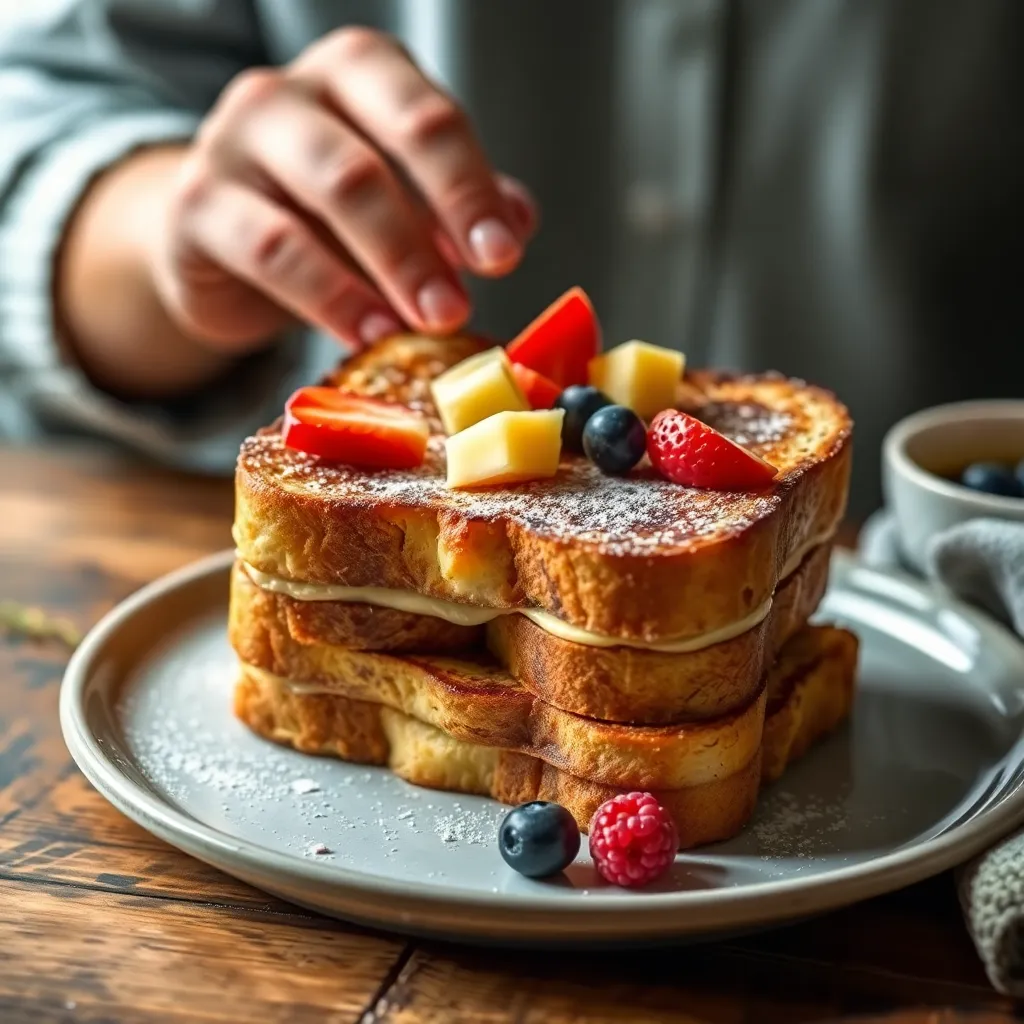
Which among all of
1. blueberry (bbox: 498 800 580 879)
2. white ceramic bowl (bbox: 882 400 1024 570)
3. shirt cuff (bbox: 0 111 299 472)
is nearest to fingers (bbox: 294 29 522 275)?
white ceramic bowl (bbox: 882 400 1024 570)

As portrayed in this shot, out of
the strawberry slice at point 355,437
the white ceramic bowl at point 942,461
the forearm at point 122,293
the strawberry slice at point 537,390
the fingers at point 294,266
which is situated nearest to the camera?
the strawberry slice at point 355,437

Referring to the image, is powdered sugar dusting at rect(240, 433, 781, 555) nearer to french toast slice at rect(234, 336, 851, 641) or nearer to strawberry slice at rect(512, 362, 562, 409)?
french toast slice at rect(234, 336, 851, 641)

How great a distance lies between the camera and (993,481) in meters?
2.04

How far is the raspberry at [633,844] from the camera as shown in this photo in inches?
50.5

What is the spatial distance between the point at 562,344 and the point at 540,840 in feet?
2.47

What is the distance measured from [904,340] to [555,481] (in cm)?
162

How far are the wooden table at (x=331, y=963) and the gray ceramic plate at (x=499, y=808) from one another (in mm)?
39

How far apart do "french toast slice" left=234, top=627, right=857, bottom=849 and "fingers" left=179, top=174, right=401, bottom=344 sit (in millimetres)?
678

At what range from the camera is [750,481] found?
1504 millimetres

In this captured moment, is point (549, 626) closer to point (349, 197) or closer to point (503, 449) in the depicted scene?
point (503, 449)

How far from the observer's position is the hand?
2025mm

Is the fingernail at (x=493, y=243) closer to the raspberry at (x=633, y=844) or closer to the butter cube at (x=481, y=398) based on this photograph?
the butter cube at (x=481, y=398)

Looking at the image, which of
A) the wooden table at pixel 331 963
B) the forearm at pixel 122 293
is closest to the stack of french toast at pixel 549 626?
the wooden table at pixel 331 963

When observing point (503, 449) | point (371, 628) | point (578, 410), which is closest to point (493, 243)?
point (578, 410)
